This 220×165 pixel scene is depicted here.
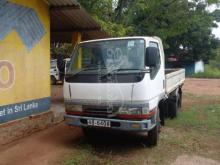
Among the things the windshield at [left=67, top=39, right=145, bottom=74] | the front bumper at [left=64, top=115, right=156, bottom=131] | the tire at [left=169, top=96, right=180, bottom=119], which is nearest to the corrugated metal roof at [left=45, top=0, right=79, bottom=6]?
the windshield at [left=67, top=39, right=145, bottom=74]

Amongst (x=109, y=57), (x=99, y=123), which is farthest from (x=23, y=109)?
(x=109, y=57)

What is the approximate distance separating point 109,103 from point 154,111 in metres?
0.97

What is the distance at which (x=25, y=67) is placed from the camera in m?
8.16

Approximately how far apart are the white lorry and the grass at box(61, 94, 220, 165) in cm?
47

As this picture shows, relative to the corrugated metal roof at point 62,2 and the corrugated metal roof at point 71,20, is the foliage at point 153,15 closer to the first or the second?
the corrugated metal roof at point 71,20

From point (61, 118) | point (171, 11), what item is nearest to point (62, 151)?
point (61, 118)

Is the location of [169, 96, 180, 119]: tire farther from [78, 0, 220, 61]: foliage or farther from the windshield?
[78, 0, 220, 61]: foliage

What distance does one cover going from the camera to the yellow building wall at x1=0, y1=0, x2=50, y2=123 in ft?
24.4

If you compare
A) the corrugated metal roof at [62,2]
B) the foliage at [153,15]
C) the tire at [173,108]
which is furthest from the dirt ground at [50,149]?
A: the foliage at [153,15]

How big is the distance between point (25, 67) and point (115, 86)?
277 cm

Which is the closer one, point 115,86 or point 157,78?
point 115,86

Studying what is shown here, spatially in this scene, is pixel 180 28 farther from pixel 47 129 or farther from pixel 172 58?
pixel 172 58

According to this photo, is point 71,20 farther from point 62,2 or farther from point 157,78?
point 157,78

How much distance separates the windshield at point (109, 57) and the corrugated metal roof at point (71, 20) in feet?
6.75
